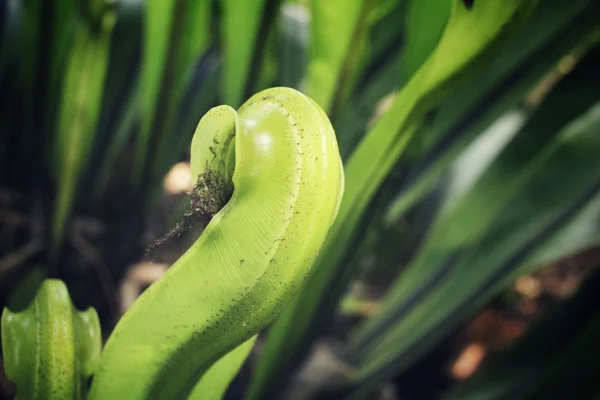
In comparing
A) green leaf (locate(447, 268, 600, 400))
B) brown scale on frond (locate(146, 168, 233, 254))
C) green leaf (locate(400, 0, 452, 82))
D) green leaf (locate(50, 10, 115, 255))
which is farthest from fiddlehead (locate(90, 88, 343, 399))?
green leaf (locate(447, 268, 600, 400))

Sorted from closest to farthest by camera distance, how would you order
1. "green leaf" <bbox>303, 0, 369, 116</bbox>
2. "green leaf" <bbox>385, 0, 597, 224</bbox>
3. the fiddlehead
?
the fiddlehead < "green leaf" <bbox>303, 0, 369, 116</bbox> < "green leaf" <bbox>385, 0, 597, 224</bbox>

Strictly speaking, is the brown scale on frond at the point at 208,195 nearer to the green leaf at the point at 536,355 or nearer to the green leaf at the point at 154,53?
the green leaf at the point at 154,53

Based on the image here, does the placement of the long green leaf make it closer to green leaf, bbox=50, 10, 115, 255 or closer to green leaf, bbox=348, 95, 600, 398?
green leaf, bbox=50, 10, 115, 255

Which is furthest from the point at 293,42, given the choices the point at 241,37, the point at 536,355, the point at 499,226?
the point at 536,355

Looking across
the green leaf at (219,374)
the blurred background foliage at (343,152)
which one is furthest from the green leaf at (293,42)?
the green leaf at (219,374)

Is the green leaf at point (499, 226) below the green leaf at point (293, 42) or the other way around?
below

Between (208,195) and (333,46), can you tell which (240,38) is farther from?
(208,195)

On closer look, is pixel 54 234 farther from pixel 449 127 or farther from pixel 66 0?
pixel 449 127
